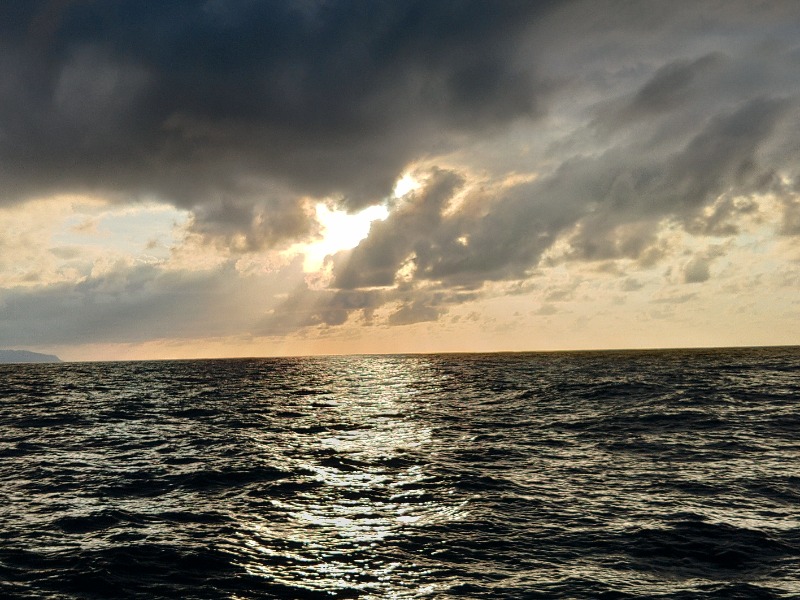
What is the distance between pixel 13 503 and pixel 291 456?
11213 mm

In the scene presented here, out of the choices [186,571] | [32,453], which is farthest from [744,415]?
[32,453]

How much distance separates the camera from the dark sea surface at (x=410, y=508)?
12492 mm

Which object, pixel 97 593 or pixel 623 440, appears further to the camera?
pixel 623 440

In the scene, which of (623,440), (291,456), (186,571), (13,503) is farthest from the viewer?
(623,440)

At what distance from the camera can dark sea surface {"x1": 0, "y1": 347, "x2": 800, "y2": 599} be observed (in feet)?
Result: 41.0

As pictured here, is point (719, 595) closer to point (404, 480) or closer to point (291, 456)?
point (404, 480)

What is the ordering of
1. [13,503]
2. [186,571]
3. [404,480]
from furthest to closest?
[404,480], [13,503], [186,571]

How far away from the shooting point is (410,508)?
1800cm

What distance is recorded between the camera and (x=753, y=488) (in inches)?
770

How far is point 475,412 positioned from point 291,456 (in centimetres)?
1940

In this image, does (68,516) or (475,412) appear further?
(475,412)

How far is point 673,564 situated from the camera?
13258mm

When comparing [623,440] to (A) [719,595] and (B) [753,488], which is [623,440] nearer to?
(B) [753,488]

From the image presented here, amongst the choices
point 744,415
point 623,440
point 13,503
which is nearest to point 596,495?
point 623,440
